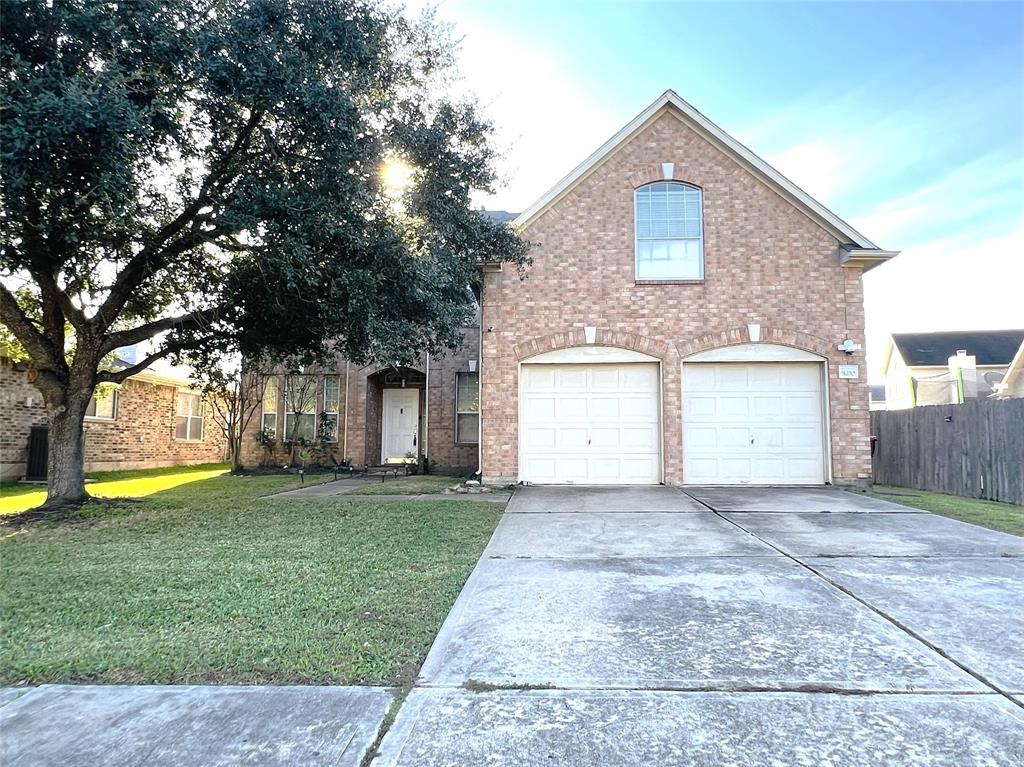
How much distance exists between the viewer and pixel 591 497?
9.80 metres

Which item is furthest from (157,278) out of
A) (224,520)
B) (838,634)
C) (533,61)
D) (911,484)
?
(911,484)

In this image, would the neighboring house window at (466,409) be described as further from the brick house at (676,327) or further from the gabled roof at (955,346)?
the gabled roof at (955,346)

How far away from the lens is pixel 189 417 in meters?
20.7

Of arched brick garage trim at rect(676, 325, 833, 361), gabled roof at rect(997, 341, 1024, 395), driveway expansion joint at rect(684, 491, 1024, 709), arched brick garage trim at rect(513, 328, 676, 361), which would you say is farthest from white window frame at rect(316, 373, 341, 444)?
gabled roof at rect(997, 341, 1024, 395)

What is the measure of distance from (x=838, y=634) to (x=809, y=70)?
10.8 metres

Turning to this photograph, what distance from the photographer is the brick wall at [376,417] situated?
15.7m

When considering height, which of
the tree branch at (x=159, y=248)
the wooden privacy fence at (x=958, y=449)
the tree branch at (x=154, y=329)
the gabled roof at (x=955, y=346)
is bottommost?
the wooden privacy fence at (x=958, y=449)

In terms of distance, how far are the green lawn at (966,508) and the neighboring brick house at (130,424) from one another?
60.4ft

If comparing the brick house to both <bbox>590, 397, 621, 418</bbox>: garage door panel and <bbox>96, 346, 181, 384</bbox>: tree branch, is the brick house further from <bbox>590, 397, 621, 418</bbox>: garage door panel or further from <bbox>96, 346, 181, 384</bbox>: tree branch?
<bbox>96, 346, 181, 384</bbox>: tree branch

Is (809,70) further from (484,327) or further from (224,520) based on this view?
(224,520)

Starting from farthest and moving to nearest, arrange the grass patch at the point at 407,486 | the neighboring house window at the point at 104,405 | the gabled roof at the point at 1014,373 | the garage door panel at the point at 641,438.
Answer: the gabled roof at the point at 1014,373
the neighboring house window at the point at 104,405
the garage door panel at the point at 641,438
the grass patch at the point at 407,486

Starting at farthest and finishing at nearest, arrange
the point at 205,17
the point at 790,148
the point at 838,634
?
the point at 790,148, the point at 205,17, the point at 838,634

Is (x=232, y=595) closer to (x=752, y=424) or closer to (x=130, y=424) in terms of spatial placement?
(x=752, y=424)

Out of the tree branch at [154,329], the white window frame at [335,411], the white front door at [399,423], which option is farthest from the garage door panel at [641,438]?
the white window frame at [335,411]
